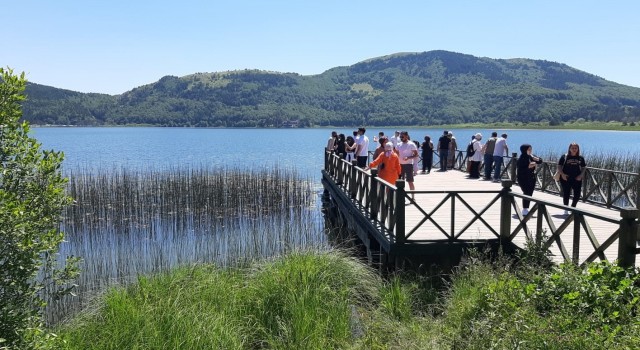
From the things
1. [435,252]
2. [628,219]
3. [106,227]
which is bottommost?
[106,227]

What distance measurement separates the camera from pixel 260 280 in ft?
26.8

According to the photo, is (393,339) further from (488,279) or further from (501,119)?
(501,119)

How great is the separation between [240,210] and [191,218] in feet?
6.71

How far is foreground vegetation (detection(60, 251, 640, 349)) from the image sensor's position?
5.09m

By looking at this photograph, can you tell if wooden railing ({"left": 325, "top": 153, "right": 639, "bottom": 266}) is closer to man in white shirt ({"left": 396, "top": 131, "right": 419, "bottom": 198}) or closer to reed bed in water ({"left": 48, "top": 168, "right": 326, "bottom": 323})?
man in white shirt ({"left": 396, "top": 131, "right": 419, "bottom": 198})

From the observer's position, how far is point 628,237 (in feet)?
19.6

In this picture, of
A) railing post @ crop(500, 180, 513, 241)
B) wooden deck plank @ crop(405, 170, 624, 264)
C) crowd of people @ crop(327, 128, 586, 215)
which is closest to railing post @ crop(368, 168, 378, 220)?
crowd of people @ crop(327, 128, 586, 215)

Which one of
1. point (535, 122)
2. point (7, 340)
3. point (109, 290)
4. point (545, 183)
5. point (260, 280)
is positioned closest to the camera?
point (7, 340)

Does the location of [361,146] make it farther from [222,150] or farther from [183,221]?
[222,150]

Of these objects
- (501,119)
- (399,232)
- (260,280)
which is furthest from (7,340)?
(501,119)

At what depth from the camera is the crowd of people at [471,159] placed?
10672 mm

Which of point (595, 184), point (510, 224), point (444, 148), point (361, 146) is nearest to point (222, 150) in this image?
point (444, 148)

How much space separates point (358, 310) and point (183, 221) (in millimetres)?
11340

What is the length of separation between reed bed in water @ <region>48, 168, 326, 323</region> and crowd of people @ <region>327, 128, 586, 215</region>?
2.85m
